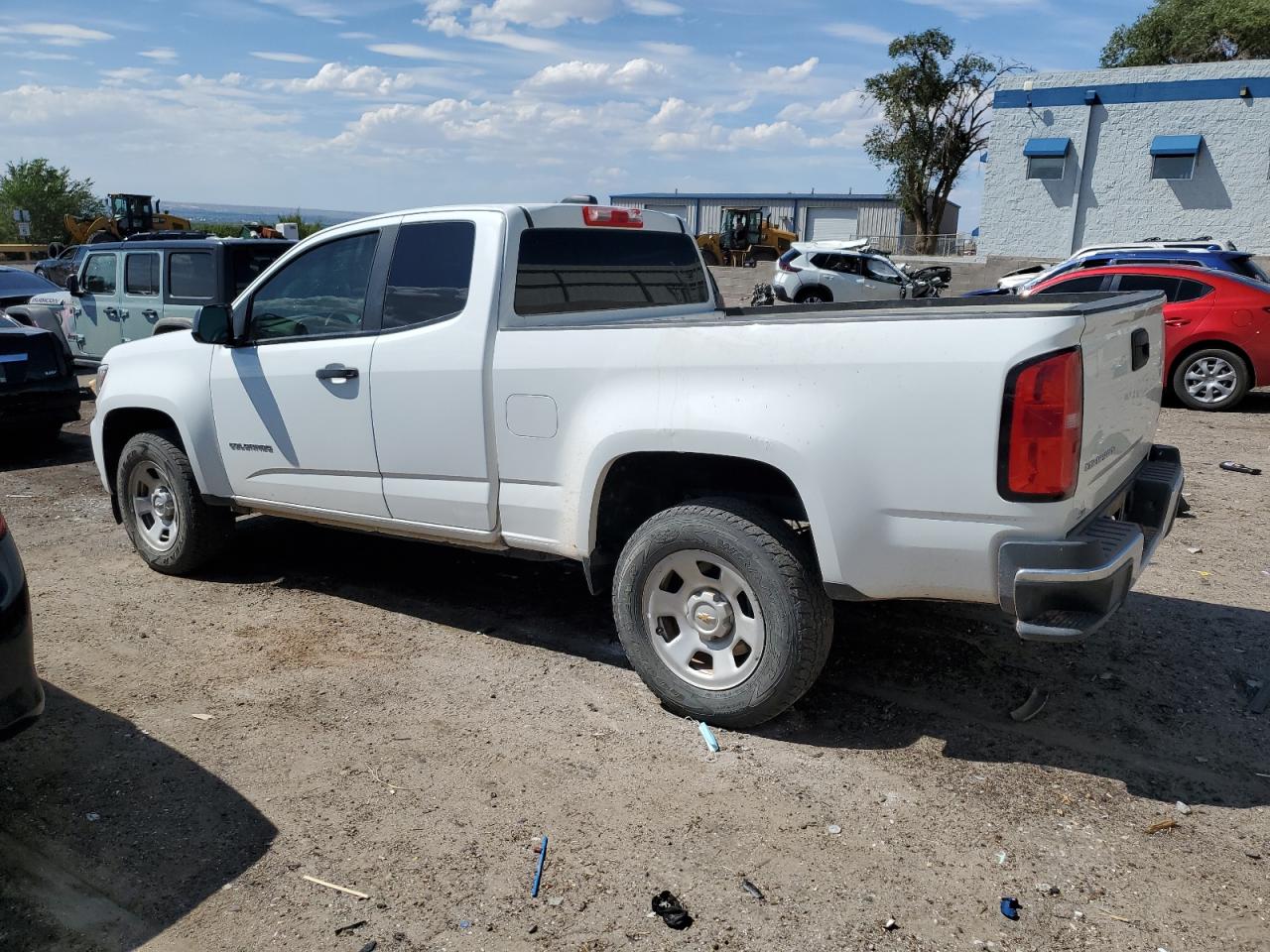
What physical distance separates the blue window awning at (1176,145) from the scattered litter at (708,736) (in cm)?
3161

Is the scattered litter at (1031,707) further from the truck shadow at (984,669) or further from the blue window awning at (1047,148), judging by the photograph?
the blue window awning at (1047,148)

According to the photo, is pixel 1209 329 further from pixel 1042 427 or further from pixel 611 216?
pixel 1042 427

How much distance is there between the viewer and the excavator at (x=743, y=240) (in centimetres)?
3956

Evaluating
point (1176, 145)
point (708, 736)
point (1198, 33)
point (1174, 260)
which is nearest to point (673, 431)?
point (708, 736)

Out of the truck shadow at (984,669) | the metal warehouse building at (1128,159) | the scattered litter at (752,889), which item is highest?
the metal warehouse building at (1128,159)

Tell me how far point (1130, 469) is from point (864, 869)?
6.68ft

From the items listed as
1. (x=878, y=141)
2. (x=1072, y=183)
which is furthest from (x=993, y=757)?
(x=878, y=141)

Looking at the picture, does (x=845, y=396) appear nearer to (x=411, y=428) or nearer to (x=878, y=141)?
(x=411, y=428)

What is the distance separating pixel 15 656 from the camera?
312 cm

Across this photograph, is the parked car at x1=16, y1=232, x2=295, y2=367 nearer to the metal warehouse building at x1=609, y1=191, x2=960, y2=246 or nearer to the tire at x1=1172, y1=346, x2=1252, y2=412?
the tire at x1=1172, y1=346, x2=1252, y2=412

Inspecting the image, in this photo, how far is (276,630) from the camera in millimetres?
4969

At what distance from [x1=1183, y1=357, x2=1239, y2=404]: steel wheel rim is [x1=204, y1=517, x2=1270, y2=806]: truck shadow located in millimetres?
7099

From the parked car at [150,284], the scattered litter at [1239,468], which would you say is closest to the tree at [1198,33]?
the scattered litter at [1239,468]

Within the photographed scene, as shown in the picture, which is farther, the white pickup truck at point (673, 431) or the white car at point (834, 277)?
the white car at point (834, 277)
